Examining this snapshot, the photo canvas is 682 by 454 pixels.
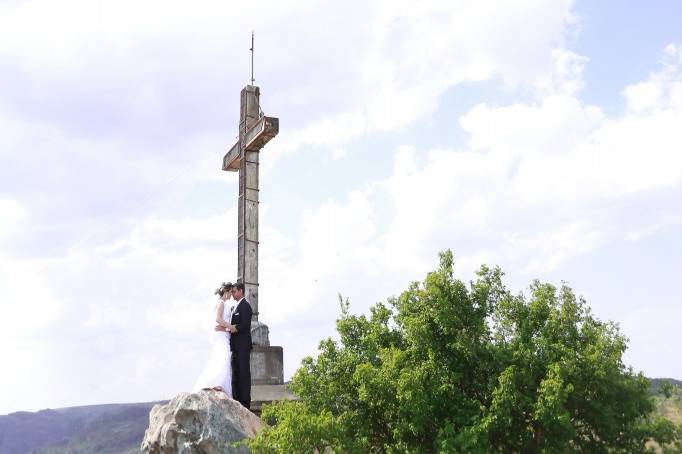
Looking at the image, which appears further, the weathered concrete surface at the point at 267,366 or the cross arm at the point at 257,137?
the cross arm at the point at 257,137

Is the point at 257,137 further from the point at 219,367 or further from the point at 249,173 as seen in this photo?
the point at 219,367

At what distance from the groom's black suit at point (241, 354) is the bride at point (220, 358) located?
0.84ft

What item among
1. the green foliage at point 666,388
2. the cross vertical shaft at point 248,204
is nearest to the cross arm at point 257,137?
the cross vertical shaft at point 248,204

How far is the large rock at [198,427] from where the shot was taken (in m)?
12.5

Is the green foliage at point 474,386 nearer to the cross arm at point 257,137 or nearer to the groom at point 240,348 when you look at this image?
the groom at point 240,348

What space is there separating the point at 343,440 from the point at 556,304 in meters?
5.19

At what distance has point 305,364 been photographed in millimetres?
14516

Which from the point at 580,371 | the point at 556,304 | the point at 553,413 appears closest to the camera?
the point at 553,413

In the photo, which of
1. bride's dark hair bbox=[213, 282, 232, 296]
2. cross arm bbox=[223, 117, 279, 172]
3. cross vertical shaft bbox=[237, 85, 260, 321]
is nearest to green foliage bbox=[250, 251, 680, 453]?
bride's dark hair bbox=[213, 282, 232, 296]

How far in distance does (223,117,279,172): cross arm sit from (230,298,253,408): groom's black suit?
529 centimetres

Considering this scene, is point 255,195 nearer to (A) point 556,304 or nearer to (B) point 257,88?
(B) point 257,88

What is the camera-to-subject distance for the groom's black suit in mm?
Answer: 15500

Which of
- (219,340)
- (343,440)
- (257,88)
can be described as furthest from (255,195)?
(343,440)

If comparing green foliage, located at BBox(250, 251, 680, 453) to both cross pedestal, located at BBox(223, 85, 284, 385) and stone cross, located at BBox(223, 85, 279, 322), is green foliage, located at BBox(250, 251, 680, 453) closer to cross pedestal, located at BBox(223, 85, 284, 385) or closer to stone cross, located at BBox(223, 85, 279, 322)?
cross pedestal, located at BBox(223, 85, 284, 385)
